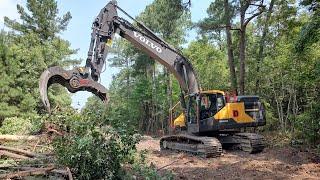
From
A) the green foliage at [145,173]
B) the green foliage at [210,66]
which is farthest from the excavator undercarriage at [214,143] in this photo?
the green foliage at [210,66]

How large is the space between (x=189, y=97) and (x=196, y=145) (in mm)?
1657

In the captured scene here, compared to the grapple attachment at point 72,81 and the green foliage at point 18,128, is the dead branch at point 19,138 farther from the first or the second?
the grapple attachment at point 72,81

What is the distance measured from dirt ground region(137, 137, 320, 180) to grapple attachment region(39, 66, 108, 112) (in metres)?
2.58

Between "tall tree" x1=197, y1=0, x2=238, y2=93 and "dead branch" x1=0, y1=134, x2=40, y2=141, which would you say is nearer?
"dead branch" x1=0, y1=134, x2=40, y2=141

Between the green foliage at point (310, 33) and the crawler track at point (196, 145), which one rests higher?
the green foliage at point (310, 33)

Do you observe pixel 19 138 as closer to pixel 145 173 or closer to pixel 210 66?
pixel 145 173

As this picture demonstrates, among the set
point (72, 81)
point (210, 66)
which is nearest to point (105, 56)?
point (72, 81)

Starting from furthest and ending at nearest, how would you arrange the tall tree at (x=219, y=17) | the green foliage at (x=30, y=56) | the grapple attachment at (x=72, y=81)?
the green foliage at (x=30, y=56)
the tall tree at (x=219, y=17)
the grapple attachment at (x=72, y=81)

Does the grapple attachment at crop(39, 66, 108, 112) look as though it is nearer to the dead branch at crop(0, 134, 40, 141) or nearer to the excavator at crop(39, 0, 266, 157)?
the excavator at crop(39, 0, 266, 157)

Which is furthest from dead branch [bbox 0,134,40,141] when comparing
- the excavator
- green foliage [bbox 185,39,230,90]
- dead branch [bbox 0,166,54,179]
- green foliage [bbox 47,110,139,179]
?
green foliage [bbox 185,39,230,90]

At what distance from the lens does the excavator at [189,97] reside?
1230 centimetres

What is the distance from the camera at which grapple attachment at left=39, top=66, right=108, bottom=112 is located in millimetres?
11688

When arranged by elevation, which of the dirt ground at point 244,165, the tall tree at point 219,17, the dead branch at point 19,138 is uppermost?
the tall tree at point 219,17

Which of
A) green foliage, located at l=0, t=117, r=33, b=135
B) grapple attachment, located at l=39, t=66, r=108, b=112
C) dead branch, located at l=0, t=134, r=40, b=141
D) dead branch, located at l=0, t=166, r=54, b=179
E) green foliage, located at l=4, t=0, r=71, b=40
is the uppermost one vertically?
green foliage, located at l=4, t=0, r=71, b=40
